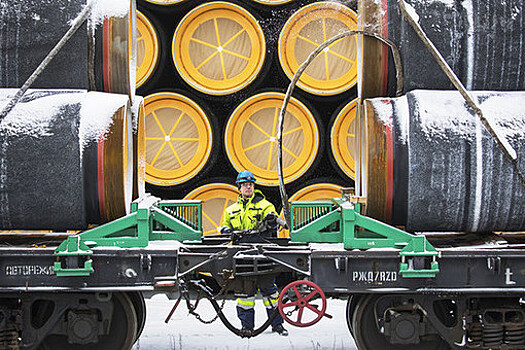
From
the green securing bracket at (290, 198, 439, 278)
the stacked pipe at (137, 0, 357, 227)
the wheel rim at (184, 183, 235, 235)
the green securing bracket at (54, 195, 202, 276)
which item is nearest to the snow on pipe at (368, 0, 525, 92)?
the green securing bracket at (290, 198, 439, 278)

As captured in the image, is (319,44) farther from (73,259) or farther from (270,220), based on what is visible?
(73,259)

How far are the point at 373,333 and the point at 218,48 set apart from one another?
4412 mm

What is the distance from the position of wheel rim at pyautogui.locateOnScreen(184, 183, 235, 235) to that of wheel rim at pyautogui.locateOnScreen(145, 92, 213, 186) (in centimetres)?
28

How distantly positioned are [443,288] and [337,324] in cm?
267

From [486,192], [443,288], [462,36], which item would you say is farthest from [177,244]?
[462,36]

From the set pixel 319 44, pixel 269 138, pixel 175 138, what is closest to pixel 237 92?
pixel 269 138

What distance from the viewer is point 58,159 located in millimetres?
5703

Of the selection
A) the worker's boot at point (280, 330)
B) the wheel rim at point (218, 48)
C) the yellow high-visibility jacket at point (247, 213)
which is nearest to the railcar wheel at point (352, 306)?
the yellow high-visibility jacket at point (247, 213)

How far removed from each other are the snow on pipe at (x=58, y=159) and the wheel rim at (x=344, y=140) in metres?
3.70

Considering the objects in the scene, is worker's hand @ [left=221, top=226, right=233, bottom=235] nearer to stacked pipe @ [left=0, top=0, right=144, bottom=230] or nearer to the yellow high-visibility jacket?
the yellow high-visibility jacket

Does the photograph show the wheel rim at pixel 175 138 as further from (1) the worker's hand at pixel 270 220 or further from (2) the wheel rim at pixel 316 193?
(1) the worker's hand at pixel 270 220

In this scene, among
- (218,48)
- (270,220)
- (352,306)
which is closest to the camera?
(352,306)

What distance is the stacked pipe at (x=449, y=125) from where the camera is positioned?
5750mm

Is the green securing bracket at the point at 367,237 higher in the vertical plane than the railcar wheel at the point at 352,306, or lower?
higher
